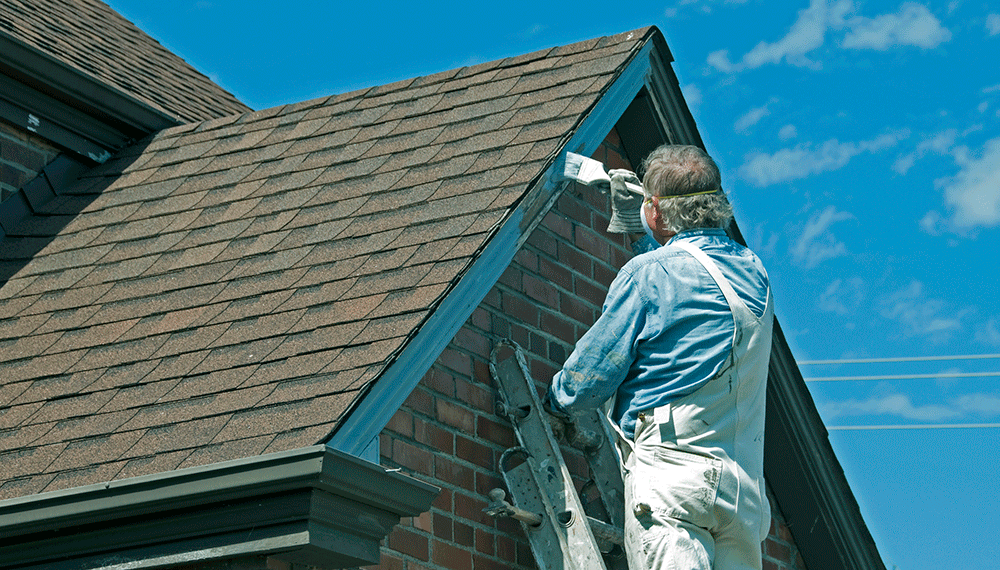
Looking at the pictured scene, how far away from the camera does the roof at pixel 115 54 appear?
7.10m

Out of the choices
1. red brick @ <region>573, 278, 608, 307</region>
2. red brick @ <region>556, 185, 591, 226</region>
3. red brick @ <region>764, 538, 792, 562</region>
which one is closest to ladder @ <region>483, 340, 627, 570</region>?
red brick @ <region>573, 278, 608, 307</region>

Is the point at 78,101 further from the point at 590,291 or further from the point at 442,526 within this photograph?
the point at 442,526

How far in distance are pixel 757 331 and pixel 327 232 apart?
6.32 ft

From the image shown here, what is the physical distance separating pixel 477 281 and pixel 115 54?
16.0ft

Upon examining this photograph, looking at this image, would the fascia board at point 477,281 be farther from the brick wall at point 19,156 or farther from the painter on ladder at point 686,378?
the brick wall at point 19,156

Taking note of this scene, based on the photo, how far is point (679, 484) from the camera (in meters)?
3.54

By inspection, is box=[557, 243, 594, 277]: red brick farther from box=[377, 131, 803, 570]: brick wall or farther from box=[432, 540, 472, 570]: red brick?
box=[432, 540, 472, 570]: red brick

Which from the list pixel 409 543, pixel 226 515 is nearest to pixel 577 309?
pixel 409 543

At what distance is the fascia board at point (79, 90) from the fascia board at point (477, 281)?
9.31 ft

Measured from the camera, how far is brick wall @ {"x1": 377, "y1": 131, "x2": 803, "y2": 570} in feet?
13.6

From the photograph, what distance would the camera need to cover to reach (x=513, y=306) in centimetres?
480

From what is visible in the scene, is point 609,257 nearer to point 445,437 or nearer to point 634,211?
point 634,211

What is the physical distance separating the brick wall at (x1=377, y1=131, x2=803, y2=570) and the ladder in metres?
0.09

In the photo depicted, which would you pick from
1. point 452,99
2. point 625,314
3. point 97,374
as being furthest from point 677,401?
point 452,99
